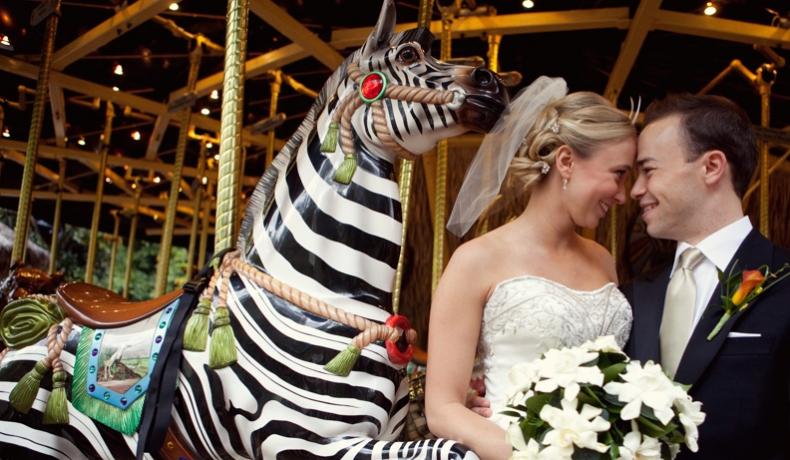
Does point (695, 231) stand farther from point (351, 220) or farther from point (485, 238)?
point (351, 220)

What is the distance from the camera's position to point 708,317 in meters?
1.95

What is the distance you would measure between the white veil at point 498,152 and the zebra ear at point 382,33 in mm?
436

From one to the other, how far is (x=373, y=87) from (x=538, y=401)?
96 cm

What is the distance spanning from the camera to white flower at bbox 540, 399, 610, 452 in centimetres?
147

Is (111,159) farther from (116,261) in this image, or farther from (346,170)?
(116,261)

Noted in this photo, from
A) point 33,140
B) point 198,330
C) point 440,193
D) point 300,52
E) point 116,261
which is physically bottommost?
point 116,261

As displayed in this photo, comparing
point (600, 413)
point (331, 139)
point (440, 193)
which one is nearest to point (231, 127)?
point (331, 139)

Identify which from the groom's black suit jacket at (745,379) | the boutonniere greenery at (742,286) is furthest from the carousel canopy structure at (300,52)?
the groom's black suit jacket at (745,379)

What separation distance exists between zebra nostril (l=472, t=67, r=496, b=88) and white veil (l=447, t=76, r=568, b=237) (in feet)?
0.66

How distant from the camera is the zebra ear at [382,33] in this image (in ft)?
6.97

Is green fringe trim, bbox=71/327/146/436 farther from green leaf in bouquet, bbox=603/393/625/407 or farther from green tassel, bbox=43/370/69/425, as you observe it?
green leaf in bouquet, bbox=603/393/625/407

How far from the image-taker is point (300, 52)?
590cm

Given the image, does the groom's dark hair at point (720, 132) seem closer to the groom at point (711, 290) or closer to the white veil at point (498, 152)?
the groom at point (711, 290)

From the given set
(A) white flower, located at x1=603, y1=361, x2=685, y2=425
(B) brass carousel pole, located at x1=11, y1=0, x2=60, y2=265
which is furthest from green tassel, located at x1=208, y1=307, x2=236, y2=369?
(B) brass carousel pole, located at x1=11, y1=0, x2=60, y2=265
